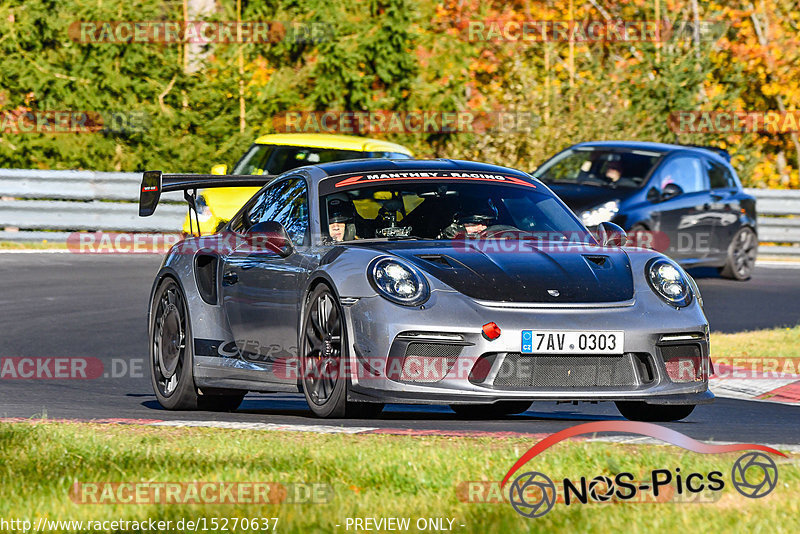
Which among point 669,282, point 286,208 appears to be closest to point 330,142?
point 286,208

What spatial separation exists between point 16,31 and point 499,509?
1951cm

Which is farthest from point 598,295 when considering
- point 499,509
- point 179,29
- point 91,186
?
point 179,29

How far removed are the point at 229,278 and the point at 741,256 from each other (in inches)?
479

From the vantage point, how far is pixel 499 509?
205 inches

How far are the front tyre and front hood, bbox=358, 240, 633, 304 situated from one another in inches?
17.1

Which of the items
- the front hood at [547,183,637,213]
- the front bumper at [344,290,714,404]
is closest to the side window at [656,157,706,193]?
the front hood at [547,183,637,213]

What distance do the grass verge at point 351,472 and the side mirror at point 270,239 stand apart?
118 cm

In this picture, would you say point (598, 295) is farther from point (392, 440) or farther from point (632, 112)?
point (632, 112)

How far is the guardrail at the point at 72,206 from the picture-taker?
21406 millimetres

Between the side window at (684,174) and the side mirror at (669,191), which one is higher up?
the side window at (684,174)

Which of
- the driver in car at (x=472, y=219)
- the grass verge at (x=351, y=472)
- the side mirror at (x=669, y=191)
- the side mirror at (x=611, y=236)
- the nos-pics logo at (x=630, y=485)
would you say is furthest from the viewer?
the side mirror at (x=669, y=191)

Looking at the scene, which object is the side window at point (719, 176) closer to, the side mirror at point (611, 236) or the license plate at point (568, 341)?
the side mirror at point (611, 236)

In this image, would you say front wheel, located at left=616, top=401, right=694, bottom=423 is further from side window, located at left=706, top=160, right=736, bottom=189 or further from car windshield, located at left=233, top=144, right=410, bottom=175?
side window, located at left=706, top=160, right=736, bottom=189

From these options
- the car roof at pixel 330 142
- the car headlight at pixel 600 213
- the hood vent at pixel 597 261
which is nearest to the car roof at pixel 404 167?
the hood vent at pixel 597 261
